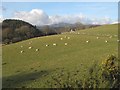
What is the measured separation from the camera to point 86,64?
23.1 meters

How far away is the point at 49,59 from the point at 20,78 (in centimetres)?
661

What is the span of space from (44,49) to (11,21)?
9526 centimetres

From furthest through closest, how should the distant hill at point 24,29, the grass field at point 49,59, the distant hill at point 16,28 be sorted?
the distant hill at point 16,28 < the distant hill at point 24,29 < the grass field at point 49,59

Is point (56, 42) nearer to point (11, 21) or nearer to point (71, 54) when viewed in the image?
point (71, 54)

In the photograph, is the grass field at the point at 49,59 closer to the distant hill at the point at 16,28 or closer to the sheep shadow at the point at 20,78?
the sheep shadow at the point at 20,78

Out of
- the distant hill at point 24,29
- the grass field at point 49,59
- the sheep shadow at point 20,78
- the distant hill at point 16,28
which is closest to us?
the sheep shadow at point 20,78

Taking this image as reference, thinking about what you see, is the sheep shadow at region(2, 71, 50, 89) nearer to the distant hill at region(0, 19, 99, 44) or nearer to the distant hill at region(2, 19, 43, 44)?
the distant hill at region(0, 19, 99, 44)

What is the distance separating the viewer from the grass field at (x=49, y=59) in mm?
20812

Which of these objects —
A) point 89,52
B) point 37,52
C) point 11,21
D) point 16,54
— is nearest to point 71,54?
point 89,52

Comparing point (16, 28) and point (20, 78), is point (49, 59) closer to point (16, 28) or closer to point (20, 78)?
point (20, 78)

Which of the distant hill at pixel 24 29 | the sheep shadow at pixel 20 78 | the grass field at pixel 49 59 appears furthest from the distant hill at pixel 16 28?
the sheep shadow at pixel 20 78

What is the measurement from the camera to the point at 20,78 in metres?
21.2

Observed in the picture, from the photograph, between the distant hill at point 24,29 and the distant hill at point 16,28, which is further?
the distant hill at point 16,28

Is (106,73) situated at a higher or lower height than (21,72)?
higher
